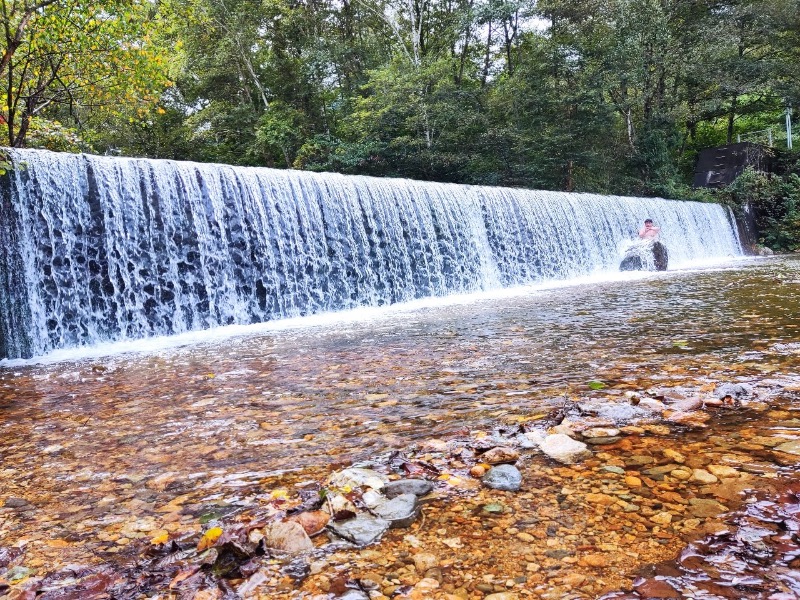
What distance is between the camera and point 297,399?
9.52 ft

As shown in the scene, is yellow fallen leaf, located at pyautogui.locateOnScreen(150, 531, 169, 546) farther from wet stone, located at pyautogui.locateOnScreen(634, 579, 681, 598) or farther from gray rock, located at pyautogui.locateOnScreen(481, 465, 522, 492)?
wet stone, located at pyautogui.locateOnScreen(634, 579, 681, 598)

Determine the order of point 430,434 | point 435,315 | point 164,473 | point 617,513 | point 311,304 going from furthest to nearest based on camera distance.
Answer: point 311,304 → point 435,315 → point 430,434 → point 164,473 → point 617,513

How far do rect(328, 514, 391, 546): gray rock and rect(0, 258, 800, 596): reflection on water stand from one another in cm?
43

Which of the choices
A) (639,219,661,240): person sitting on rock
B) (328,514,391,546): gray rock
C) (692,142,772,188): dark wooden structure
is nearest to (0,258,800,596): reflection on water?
(328,514,391,546): gray rock

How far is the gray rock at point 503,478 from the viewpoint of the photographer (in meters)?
1.57

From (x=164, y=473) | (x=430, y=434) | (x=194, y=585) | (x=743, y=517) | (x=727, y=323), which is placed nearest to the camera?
(x=194, y=585)

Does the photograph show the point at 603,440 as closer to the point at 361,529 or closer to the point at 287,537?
the point at 361,529

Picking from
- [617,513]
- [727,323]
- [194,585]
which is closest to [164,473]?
[194,585]

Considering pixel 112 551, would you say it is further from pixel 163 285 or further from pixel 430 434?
pixel 163 285

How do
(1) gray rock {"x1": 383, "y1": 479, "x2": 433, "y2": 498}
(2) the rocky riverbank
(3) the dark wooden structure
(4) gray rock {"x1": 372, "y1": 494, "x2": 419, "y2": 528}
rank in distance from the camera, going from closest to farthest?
(2) the rocky riverbank → (4) gray rock {"x1": 372, "y1": 494, "x2": 419, "y2": 528} → (1) gray rock {"x1": 383, "y1": 479, "x2": 433, "y2": 498} → (3) the dark wooden structure

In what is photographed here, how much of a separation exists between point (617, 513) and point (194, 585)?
1109 mm

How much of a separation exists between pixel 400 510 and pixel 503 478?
375mm

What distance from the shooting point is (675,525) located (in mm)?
1280

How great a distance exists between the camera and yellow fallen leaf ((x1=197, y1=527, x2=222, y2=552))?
1.34 m
